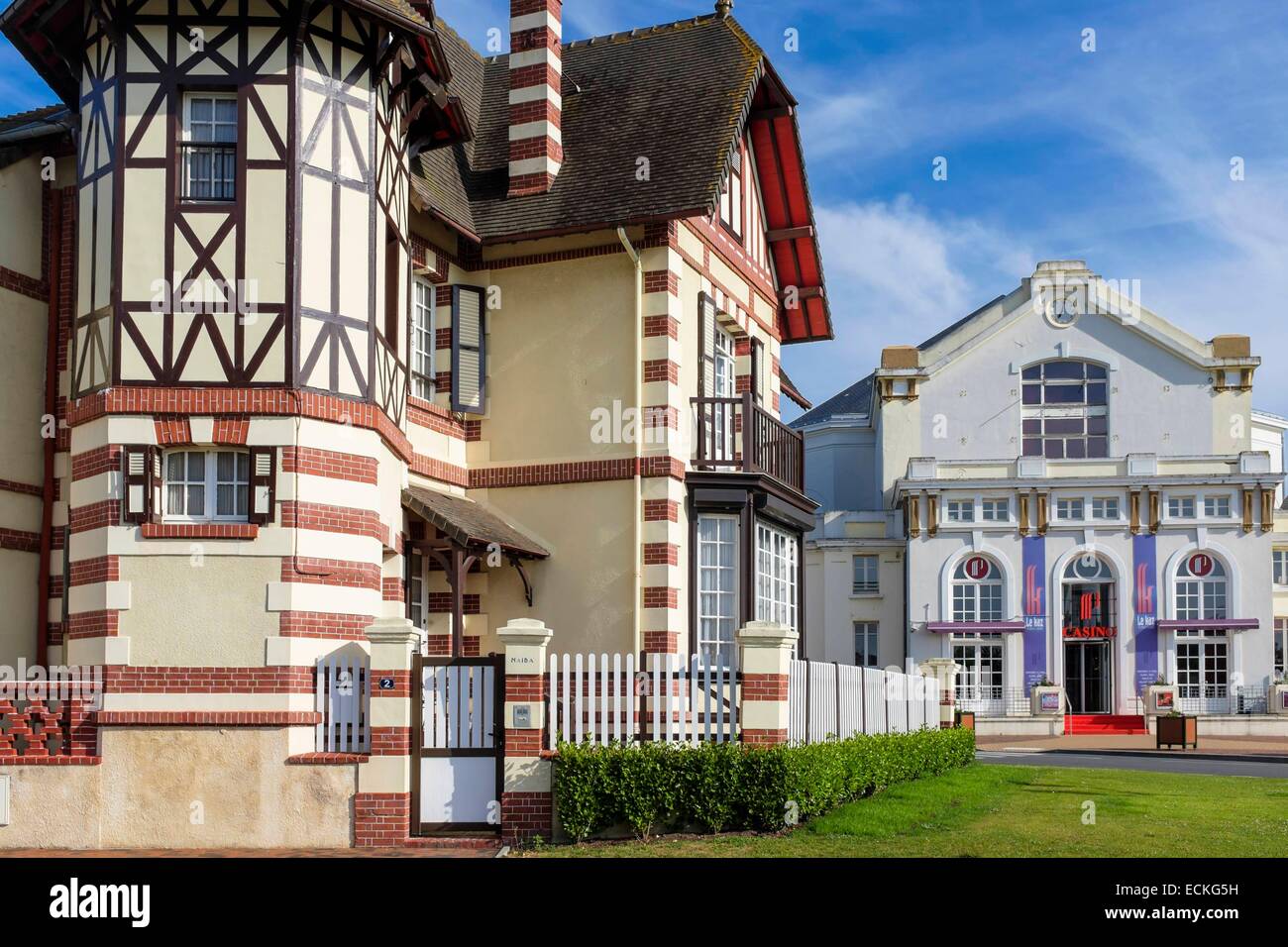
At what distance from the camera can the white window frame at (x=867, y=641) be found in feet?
162

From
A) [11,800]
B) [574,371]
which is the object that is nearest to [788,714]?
[574,371]

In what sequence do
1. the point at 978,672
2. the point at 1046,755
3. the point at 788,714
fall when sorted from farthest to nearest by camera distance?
1. the point at 978,672
2. the point at 1046,755
3. the point at 788,714

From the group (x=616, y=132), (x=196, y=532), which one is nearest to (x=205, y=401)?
(x=196, y=532)

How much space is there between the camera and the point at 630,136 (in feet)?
65.4

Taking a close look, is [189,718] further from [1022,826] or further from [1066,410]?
[1066,410]

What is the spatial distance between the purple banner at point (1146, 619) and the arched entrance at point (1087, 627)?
75 cm

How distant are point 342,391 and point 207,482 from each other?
1.64 m

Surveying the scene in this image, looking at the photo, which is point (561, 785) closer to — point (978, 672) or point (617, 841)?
point (617, 841)

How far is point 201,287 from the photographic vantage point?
582 inches

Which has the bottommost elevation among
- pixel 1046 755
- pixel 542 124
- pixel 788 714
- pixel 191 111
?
pixel 1046 755

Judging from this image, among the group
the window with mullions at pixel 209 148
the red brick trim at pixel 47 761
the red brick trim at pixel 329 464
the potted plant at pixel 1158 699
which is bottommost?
the potted plant at pixel 1158 699

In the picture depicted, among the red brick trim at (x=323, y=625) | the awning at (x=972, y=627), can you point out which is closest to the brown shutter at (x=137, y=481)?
the red brick trim at (x=323, y=625)

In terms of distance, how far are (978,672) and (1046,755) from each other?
15344 mm

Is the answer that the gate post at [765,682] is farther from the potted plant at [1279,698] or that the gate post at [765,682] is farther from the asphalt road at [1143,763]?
the potted plant at [1279,698]
